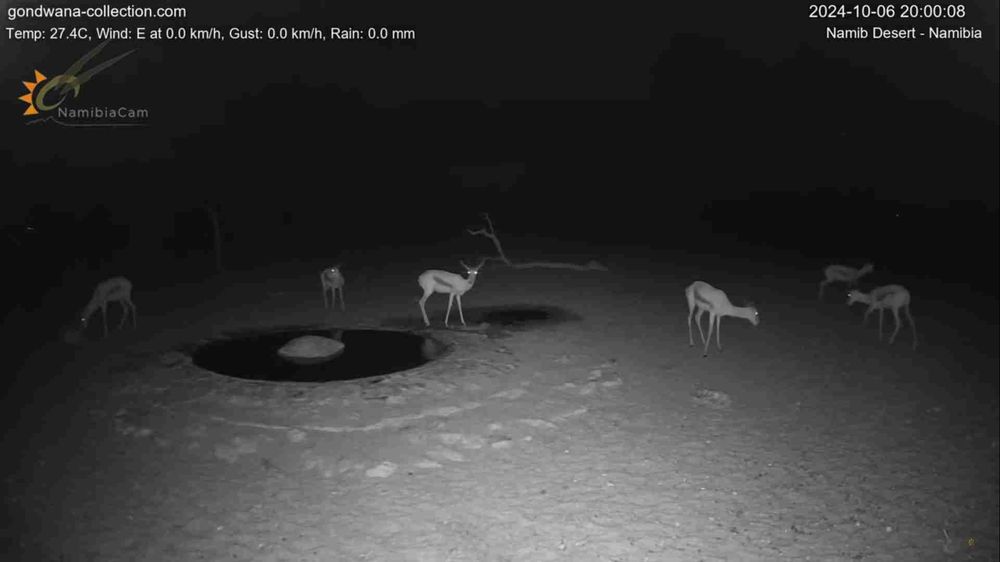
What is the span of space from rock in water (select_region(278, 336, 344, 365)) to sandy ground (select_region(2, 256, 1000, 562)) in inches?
63.9

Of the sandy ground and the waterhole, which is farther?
the waterhole

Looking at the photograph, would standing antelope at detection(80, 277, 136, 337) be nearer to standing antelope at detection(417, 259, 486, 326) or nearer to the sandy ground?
the sandy ground

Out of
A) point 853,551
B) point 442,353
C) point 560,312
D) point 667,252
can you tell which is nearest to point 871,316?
point 560,312

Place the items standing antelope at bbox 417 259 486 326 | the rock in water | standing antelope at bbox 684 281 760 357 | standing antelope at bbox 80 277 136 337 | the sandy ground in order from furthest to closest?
standing antelope at bbox 417 259 486 326 < standing antelope at bbox 80 277 136 337 < standing antelope at bbox 684 281 760 357 < the rock in water < the sandy ground

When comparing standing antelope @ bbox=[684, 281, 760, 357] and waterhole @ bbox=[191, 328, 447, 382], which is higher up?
standing antelope @ bbox=[684, 281, 760, 357]

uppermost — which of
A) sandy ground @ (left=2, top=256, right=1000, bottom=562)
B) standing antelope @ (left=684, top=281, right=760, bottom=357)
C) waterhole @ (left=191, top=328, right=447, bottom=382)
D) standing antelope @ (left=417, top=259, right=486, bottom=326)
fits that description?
standing antelope @ (left=417, top=259, right=486, bottom=326)

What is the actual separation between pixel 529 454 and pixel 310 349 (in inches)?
221

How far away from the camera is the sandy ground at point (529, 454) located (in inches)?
253

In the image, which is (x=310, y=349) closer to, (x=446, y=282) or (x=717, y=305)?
(x=446, y=282)

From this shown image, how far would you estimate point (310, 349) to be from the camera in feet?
41.5

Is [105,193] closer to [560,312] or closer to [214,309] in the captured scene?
[214,309]

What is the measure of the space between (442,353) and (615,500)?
236 inches

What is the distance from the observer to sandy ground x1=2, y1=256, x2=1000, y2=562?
6.43m

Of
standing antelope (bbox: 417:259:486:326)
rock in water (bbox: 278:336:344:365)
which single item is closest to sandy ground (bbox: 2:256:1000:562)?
standing antelope (bbox: 417:259:486:326)
